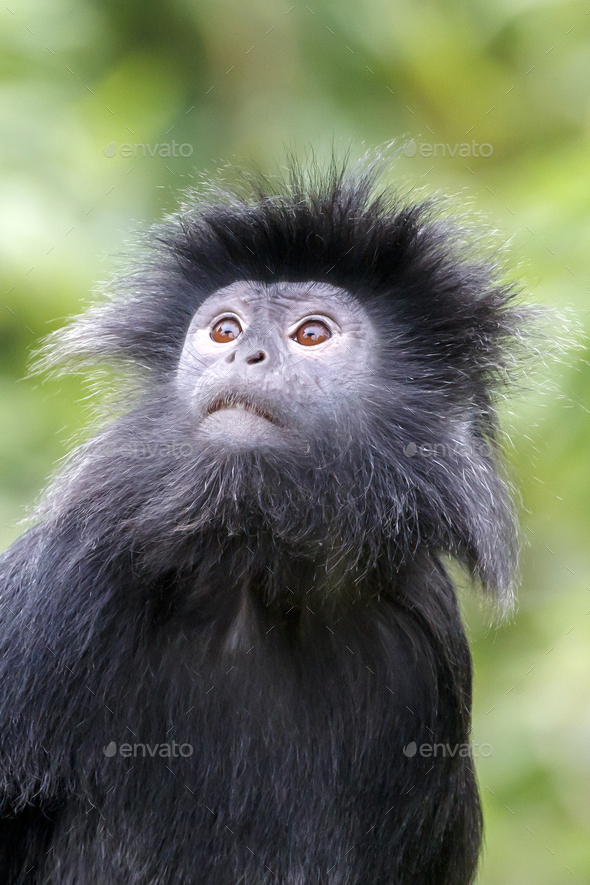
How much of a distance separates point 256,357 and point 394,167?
10.6 ft

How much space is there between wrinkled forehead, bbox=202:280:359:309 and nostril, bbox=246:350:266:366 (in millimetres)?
266

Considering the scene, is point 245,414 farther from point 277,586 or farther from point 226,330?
point 277,586

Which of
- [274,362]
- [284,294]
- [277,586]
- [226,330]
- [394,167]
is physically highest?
[394,167]

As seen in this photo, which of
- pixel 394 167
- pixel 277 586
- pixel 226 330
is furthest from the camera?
pixel 394 167

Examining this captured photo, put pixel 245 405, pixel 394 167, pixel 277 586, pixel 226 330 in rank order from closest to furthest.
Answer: pixel 245 405, pixel 277 586, pixel 226 330, pixel 394 167

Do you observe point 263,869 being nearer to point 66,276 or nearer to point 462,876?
point 462,876

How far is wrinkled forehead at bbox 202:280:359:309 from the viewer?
11.2ft

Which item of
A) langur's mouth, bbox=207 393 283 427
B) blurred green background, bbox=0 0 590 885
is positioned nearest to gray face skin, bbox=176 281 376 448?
langur's mouth, bbox=207 393 283 427

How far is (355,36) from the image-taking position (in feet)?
20.8

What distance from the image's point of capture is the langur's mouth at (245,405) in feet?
10.1

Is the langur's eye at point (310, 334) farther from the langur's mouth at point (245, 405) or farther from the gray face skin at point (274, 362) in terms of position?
the langur's mouth at point (245, 405)

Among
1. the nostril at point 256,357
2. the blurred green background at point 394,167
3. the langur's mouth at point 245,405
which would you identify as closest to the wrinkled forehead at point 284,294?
the nostril at point 256,357

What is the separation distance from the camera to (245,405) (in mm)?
3098

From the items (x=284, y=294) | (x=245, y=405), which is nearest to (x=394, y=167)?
(x=284, y=294)
